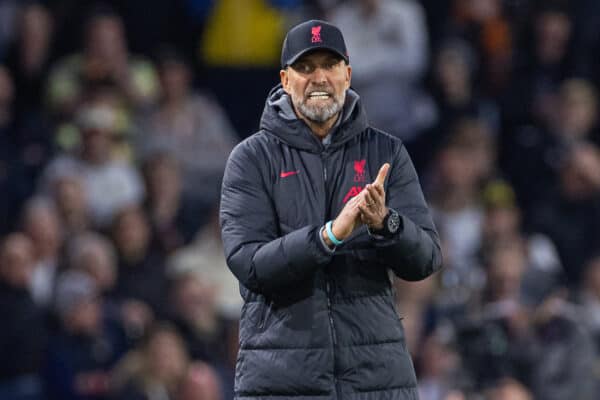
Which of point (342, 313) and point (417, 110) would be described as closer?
point (342, 313)

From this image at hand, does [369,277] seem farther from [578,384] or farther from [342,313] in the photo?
[578,384]

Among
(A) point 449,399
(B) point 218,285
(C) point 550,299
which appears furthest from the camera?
(B) point 218,285

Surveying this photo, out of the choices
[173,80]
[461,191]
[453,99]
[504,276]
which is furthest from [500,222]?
[173,80]

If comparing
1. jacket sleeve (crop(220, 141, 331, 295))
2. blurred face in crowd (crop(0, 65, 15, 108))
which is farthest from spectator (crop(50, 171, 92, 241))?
jacket sleeve (crop(220, 141, 331, 295))

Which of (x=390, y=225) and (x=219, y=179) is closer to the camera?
(x=390, y=225)

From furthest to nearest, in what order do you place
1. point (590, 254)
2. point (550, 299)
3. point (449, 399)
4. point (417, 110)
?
point (417, 110), point (590, 254), point (550, 299), point (449, 399)

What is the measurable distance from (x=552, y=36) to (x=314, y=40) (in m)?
7.43

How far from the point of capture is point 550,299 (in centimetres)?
876

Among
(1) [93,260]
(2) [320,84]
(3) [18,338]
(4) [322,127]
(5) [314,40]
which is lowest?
(3) [18,338]

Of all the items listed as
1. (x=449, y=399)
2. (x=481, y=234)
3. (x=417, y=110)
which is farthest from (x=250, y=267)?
(x=417, y=110)

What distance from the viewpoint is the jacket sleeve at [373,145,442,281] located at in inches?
162

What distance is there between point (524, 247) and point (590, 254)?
0.72 metres

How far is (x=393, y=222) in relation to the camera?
4.09 metres

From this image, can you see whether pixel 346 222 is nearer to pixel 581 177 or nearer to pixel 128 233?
pixel 128 233
